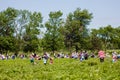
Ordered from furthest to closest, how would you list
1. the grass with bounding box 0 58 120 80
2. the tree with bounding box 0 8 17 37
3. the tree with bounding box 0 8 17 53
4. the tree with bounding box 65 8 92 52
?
1. the tree with bounding box 65 8 92 52
2. the tree with bounding box 0 8 17 37
3. the tree with bounding box 0 8 17 53
4. the grass with bounding box 0 58 120 80

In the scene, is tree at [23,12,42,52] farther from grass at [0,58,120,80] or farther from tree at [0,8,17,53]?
grass at [0,58,120,80]

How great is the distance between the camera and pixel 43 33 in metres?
78.1

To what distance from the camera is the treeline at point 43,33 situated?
245 ft

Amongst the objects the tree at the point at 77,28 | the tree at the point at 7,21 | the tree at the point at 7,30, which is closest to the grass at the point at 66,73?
the tree at the point at 7,30

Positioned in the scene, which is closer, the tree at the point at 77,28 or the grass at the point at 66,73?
the grass at the point at 66,73

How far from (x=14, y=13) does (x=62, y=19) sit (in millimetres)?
13229

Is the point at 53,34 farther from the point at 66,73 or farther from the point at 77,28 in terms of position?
the point at 66,73

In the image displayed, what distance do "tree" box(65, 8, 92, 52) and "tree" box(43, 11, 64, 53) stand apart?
331 cm

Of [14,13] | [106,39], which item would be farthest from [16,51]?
[106,39]

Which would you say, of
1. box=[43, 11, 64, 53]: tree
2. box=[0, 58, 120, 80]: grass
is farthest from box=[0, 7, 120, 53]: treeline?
box=[0, 58, 120, 80]: grass

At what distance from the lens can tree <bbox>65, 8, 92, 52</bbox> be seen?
3162 inches

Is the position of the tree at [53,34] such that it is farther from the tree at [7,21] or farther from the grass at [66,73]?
the grass at [66,73]

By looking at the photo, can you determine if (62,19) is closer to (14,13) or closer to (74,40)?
(74,40)

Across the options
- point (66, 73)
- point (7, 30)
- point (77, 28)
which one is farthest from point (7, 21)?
point (66, 73)
